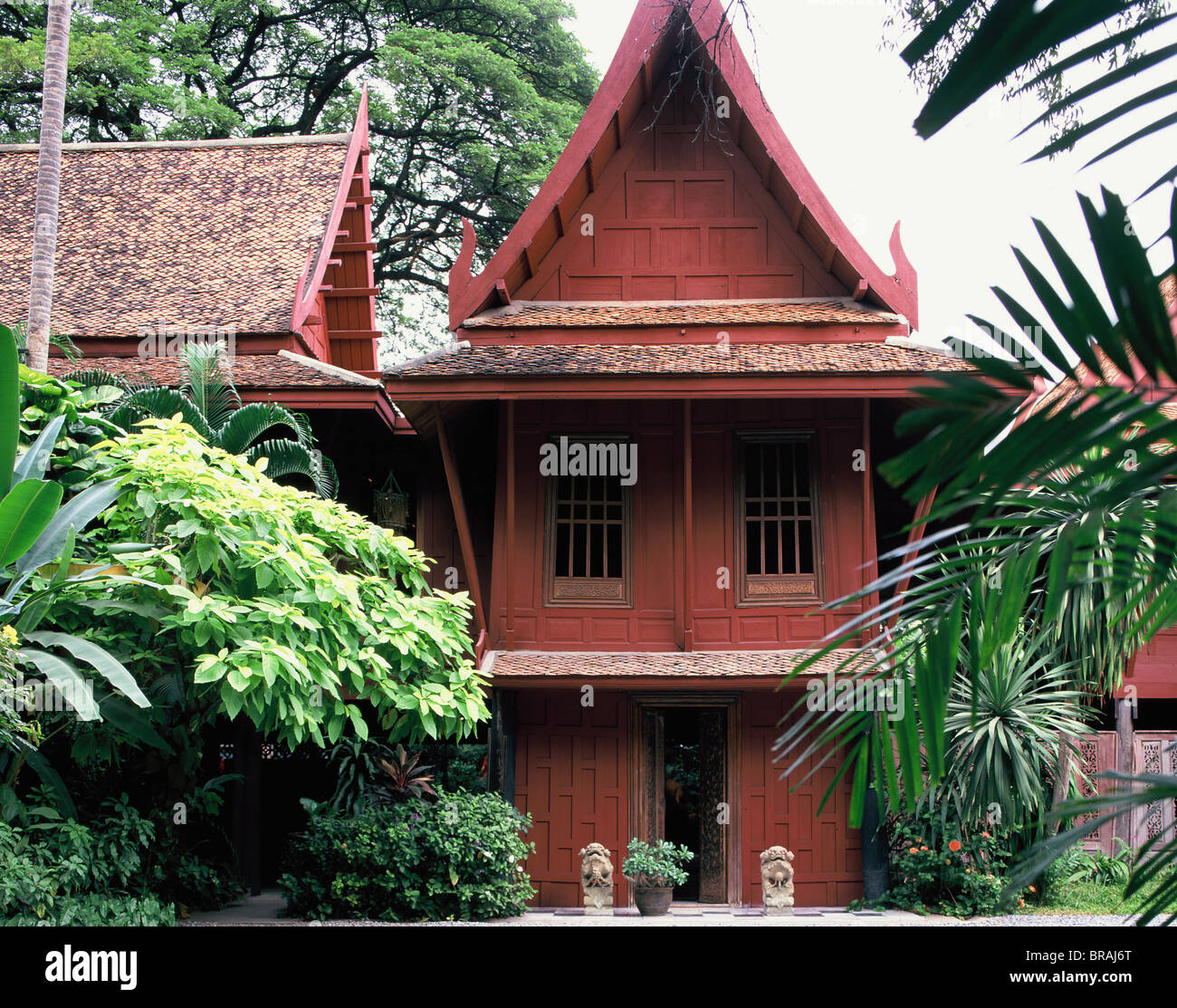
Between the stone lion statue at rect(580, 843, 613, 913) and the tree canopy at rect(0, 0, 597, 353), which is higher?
the tree canopy at rect(0, 0, 597, 353)

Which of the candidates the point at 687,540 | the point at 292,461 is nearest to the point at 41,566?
the point at 292,461

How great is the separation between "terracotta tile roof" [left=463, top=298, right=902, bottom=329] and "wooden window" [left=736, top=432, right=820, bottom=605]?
1.22m

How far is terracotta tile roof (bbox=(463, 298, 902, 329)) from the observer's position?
38.9 feet

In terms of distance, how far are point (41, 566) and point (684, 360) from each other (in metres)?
5.95

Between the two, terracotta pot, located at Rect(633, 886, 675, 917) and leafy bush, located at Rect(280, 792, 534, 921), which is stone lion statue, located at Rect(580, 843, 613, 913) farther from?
leafy bush, located at Rect(280, 792, 534, 921)

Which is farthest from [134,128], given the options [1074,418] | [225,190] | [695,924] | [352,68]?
[1074,418]

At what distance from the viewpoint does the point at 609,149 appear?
488 inches

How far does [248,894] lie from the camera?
11.7 meters

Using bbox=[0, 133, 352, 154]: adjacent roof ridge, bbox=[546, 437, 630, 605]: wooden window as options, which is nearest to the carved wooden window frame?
bbox=[546, 437, 630, 605]: wooden window

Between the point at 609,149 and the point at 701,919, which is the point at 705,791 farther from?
the point at 609,149

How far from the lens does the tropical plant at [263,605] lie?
7.79 metres

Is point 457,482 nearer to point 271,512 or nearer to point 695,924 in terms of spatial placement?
point 271,512

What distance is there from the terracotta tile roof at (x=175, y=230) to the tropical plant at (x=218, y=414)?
199 centimetres

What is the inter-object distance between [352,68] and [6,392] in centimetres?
1949
